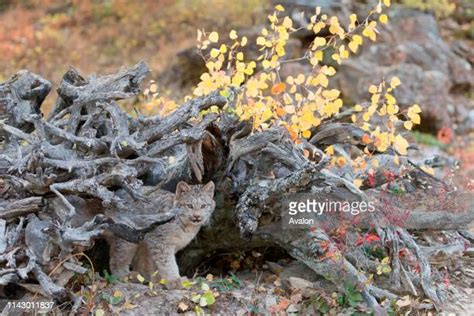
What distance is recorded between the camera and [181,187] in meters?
6.47

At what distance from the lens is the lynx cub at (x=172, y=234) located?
651 cm

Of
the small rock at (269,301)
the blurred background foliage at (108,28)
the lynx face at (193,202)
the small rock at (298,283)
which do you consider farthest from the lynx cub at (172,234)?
the blurred background foliage at (108,28)

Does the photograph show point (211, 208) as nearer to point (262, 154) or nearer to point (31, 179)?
point (262, 154)

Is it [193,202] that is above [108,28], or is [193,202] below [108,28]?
below

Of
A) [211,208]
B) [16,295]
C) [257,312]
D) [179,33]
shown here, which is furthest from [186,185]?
[179,33]

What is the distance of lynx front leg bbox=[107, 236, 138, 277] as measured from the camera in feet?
21.5

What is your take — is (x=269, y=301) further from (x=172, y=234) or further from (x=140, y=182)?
(x=140, y=182)

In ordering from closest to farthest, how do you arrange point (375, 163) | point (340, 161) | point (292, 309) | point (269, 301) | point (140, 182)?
1. point (140, 182)
2. point (292, 309)
3. point (269, 301)
4. point (375, 163)
5. point (340, 161)

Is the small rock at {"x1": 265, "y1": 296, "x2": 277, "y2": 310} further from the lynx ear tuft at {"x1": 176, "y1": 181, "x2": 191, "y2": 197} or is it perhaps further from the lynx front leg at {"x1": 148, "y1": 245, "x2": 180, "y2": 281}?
the lynx ear tuft at {"x1": 176, "y1": 181, "x2": 191, "y2": 197}

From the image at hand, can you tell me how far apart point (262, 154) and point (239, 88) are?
799mm

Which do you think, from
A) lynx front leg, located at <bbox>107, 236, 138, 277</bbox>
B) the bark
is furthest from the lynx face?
lynx front leg, located at <bbox>107, 236, 138, 277</bbox>

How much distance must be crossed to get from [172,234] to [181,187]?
1.51ft

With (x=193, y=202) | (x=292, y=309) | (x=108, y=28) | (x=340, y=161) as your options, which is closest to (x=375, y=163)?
(x=340, y=161)

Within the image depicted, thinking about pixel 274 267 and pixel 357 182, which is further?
pixel 274 267
